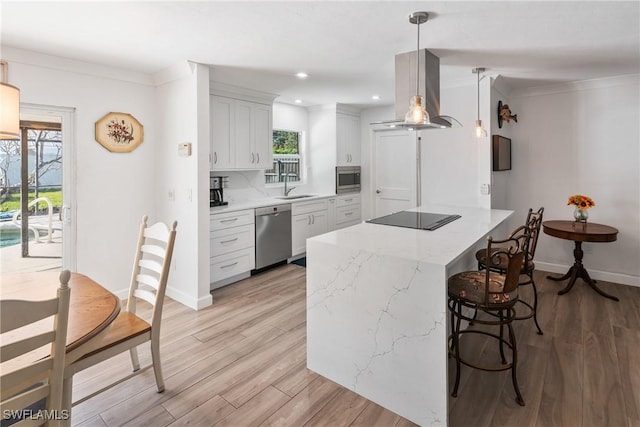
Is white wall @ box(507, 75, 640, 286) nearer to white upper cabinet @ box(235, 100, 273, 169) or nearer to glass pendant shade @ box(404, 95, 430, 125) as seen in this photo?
glass pendant shade @ box(404, 95, 430, 125)

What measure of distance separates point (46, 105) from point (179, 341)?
7.55ft

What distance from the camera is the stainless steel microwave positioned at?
557 cm

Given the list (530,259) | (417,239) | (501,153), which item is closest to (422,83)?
(417,239)

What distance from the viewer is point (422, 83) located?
2859 millimetres

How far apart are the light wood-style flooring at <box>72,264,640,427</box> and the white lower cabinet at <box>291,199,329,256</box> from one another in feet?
5.79

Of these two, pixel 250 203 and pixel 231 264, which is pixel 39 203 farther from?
pixel 250 203

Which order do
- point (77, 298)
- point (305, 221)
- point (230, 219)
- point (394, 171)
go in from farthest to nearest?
point (394, 171), point (305, 221), point (230, 219), point (77, 298)

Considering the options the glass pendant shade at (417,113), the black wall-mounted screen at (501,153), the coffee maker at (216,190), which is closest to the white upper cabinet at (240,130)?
the coffee maker at (216,190)

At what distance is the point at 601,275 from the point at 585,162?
1.32 m

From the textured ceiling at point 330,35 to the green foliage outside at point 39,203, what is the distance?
1.20 m

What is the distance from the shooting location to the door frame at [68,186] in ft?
10.4

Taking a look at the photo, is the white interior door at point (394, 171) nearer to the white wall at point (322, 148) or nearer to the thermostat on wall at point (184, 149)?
the white wall at point (322, 148)

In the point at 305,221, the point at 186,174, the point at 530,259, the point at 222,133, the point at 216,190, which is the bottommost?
the point at 530,259

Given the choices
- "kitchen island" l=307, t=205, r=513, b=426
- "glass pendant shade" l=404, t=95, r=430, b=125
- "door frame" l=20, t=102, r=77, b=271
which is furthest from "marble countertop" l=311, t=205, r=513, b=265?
"door frame" l=20, t=102, r=77, b=271
